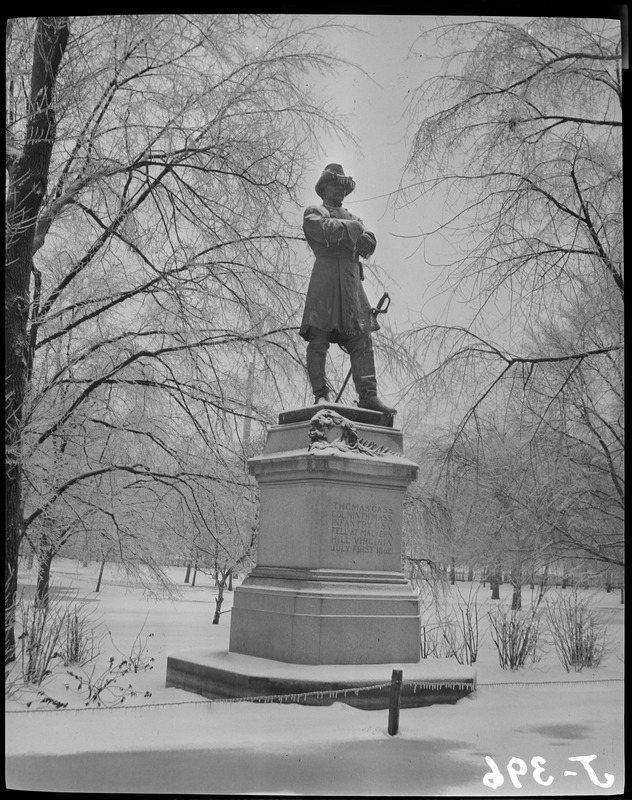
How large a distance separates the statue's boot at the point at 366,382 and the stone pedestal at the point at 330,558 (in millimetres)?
251

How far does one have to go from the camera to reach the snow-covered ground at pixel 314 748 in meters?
4.95

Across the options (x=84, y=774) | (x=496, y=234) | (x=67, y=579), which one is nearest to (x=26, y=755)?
(x=84, y=774)

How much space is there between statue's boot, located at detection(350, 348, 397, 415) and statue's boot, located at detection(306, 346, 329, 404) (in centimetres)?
31

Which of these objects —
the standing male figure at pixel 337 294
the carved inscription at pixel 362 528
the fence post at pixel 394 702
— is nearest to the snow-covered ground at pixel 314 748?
the fence post at pixel 394 702

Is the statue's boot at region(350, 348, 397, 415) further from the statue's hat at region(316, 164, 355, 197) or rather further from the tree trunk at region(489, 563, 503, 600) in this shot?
the tree trunk at region(489, 563, 503, 600)

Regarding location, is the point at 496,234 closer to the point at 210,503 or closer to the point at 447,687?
the point at 447,687

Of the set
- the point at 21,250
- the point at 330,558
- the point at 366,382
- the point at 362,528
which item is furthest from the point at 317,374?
the point at 21,250

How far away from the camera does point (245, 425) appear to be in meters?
11.3

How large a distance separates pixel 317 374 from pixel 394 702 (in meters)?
3.18

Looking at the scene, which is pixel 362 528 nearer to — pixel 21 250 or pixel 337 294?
pixel 337 294

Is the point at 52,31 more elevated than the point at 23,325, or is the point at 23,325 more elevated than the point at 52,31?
the point at 52,31

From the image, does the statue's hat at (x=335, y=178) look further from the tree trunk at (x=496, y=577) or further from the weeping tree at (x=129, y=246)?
the tree trunk at (x=496, y=577)

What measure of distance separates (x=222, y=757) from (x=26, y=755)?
1190mm

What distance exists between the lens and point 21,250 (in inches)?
326
